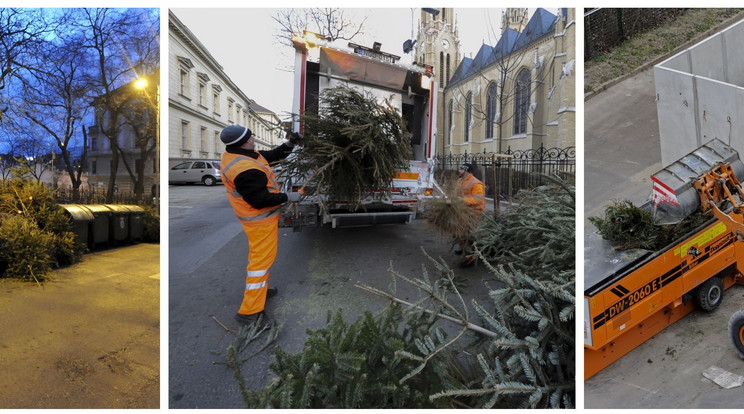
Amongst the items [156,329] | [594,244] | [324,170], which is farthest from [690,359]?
[156,329]

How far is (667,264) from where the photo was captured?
3.72 meters

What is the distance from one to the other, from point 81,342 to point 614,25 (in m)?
13.2

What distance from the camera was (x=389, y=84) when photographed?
4520mm

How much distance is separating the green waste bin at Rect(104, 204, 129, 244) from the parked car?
4.47 meters

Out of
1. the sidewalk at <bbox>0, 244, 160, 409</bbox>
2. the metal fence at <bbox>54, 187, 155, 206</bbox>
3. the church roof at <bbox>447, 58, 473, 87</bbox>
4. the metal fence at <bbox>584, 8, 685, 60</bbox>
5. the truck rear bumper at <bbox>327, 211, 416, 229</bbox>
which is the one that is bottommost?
the sidewalk at <bbox>0, 244, 160, 409</bbox>

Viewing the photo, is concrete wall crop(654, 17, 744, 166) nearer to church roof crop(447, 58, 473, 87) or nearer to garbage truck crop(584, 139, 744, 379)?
garbage truck crop(584, 139, 744, 379)

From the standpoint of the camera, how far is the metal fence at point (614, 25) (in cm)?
1068

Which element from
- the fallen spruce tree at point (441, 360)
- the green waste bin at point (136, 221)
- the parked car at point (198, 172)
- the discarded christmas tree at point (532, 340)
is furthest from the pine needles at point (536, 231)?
the parked car at point (198, 172)

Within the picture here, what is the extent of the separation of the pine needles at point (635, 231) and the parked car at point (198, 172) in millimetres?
11115

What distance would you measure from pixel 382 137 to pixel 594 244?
2253 mm

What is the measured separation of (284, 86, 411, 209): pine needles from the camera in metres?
3.30

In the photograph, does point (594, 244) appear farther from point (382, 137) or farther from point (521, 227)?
point (382, 137)

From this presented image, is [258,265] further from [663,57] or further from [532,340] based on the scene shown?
[663,57]

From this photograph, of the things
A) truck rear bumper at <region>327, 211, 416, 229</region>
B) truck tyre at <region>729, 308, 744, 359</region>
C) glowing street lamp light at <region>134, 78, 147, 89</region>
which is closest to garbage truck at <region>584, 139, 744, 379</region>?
truck tyre at <region>729, 308, 744, 359</region>
